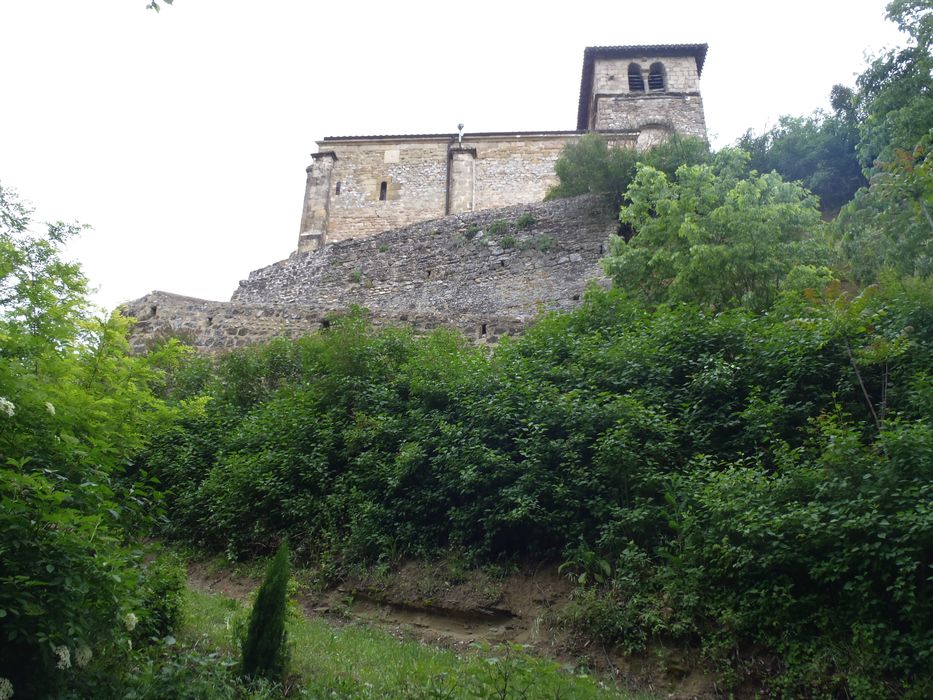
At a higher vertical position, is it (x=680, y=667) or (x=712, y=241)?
(x=712, y=241)

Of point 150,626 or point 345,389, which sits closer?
point 150,626

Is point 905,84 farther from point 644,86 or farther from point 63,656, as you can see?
point 644,86

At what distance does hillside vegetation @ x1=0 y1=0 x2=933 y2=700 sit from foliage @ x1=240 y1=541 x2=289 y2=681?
0.27ft

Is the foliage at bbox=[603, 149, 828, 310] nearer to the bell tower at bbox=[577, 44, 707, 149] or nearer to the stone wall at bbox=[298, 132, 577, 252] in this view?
the stone wall at bbox=[298, 132, 577, 252]

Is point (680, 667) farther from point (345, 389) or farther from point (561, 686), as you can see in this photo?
point (345, 389)

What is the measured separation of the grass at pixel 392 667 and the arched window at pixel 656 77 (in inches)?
1105

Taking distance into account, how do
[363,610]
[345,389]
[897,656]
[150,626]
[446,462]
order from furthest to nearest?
[345,389], [446,462], [363,610], [150,626], [897,656]

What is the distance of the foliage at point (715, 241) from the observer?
1134cm

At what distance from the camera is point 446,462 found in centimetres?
779

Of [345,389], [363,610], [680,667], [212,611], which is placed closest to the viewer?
[680,667]

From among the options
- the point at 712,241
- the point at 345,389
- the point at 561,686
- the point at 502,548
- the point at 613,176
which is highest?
the point at 613,176

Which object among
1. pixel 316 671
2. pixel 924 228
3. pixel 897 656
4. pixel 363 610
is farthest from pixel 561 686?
pixel 924 228

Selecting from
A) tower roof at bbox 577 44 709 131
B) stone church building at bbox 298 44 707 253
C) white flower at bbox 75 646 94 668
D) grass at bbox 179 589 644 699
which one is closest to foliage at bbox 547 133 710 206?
stone church building at bbox 298 44 707 253

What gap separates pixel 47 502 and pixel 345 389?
5.68 meters
